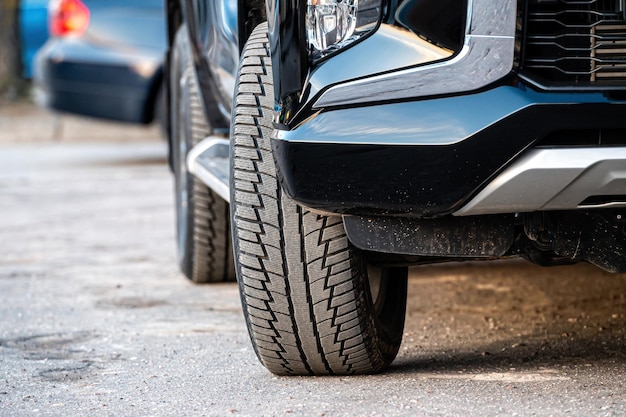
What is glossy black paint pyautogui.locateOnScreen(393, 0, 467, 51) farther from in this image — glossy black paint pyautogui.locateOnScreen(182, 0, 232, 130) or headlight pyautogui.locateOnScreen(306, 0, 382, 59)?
glossy black paint pyautogui.locateOnScreen(182, 0, 232, 130)

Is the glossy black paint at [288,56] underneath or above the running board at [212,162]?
above

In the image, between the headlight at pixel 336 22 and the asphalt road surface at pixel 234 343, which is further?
the asphalt road surface at pixel 234 343

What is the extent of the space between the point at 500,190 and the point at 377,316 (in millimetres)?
627

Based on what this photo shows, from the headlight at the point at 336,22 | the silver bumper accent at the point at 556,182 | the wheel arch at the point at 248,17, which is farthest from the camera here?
the wheel arch at the point at 248,17

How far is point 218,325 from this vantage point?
3471 millimetres

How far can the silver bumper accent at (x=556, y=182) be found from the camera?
6.95 feet

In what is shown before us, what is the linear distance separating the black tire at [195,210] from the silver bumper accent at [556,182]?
5.94ft

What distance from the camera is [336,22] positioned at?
2.28 metres

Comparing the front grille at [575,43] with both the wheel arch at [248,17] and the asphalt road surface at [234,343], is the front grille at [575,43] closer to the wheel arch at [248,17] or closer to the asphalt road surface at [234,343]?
the asphalt road surface at [234,343]

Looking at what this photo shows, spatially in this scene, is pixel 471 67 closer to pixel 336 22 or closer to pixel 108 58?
pixel 336 22

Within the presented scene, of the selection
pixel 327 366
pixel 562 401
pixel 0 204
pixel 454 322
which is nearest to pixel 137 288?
pixel 454 322

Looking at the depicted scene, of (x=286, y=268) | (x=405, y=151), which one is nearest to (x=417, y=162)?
(x=405, y=151)

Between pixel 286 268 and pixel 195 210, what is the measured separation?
157cm

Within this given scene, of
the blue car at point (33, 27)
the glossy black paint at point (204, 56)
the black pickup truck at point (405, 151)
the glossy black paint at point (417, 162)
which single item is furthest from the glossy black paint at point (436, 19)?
the blue car at point (33, 27)
